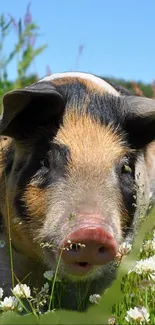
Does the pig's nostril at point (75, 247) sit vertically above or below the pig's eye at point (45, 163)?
below

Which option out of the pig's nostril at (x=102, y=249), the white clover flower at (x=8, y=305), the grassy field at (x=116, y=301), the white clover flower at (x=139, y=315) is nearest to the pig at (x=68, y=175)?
the pig's nostril at (x=102, y=249)

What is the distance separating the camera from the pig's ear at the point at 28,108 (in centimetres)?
372

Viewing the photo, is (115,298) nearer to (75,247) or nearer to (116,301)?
(116,301)

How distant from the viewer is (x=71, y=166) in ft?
12.1

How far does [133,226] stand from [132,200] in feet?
0.59

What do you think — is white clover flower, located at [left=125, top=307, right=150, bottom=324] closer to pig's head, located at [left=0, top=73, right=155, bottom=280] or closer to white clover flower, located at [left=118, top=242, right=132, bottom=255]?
pig's head, located at [left=0, top=73, right=155, bottom=280]

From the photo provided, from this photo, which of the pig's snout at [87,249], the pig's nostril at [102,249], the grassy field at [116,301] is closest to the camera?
the grassy field at [116,301]

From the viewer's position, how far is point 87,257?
10.6 ft

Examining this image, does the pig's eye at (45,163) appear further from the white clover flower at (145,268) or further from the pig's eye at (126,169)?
the white clover flower at (145,268)

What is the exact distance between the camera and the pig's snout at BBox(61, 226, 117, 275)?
120 inches

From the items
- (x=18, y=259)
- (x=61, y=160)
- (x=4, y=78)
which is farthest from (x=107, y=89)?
(x=4, y=78)

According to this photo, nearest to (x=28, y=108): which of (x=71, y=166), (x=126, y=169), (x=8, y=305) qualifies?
(x=71, y=166)

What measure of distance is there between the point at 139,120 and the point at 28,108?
73 cm

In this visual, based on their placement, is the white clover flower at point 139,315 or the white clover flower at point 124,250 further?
the white clover flower at point 124,250
